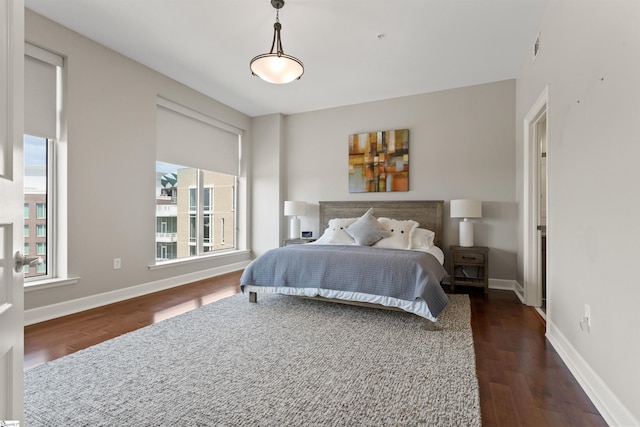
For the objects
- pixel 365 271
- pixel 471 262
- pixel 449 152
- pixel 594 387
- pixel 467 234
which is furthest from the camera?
pixel 449 152

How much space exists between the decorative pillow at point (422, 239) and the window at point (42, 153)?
3.97 meters

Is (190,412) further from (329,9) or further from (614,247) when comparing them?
(329,9)

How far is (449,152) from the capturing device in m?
4.55

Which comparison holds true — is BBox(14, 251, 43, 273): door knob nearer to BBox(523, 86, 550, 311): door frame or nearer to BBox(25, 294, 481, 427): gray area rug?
BBox(25, 294, 481, 427): gray area rug

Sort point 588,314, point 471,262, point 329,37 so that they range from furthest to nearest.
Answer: point 471,262 → point 329,37 → point 588,314

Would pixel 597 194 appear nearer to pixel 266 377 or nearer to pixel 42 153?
pixel 266 377

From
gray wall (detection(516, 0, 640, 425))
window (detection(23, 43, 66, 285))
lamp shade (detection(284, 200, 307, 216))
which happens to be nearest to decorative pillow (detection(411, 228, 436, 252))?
gray wall (detection(516, 0, 640, 425))

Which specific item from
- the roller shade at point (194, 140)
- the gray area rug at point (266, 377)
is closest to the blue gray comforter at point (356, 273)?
the gray area rug at point (266, 377)

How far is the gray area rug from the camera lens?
155 centimetres

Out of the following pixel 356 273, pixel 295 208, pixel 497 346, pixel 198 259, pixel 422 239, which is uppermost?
pixel 295 208

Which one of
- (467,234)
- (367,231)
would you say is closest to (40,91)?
(367,231)

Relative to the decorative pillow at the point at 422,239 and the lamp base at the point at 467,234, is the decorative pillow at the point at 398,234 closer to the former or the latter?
the decorative pillow at the point at 422,239

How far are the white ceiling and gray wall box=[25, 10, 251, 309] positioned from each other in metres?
0.20

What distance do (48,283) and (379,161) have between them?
→ 4274 millimetres
